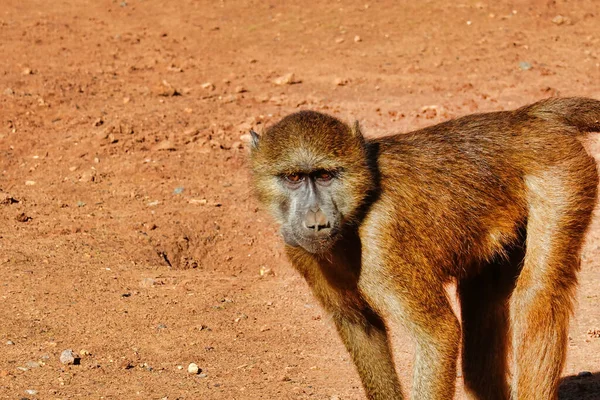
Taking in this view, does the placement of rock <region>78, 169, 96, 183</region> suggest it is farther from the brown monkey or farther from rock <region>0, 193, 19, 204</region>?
the brown monkey

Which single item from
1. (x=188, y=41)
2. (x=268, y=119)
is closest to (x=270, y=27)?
(x=188, y=41)

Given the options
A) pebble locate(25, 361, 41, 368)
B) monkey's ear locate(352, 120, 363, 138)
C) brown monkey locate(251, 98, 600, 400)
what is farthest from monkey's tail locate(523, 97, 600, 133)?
pebble locate(25, 361, 41, 368)

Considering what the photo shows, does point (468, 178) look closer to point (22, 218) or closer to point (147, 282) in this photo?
point (147, 282)

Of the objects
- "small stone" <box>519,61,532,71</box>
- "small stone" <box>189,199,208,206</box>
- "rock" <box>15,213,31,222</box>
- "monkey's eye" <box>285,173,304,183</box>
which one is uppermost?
"monkey's eye" <box>285,173,304,183</box>

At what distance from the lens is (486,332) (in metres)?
6.32

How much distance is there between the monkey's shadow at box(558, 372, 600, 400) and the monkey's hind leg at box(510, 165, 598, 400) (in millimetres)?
1386

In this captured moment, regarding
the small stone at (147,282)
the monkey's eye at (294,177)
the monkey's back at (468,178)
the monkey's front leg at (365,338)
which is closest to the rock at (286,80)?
the small stone at (147,282)

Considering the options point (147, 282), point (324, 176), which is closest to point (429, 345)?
point (324, 176)

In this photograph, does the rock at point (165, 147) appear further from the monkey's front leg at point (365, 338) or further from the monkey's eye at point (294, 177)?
the monkey's eye at point (294, 177)

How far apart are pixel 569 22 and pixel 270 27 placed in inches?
182

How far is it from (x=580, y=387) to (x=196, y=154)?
5.18 meters

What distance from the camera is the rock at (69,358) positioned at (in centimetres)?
670

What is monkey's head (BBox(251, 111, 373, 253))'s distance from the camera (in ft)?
17.0

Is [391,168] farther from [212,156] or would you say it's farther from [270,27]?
[270,27]
